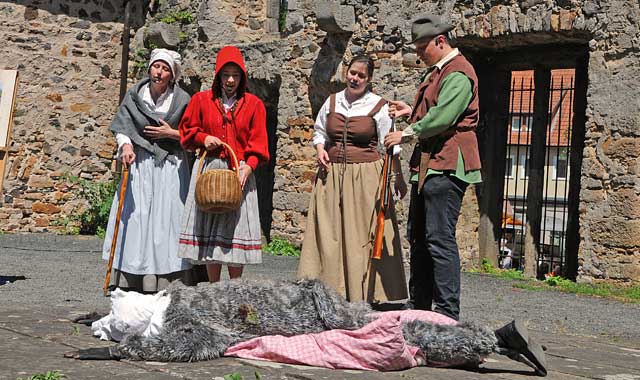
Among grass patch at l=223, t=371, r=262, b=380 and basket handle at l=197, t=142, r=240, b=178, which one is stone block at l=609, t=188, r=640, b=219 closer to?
basket handle at l=197, t=142, r=240, b=178

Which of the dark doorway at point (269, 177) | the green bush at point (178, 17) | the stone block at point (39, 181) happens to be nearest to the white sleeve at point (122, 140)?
the dark doorway at point (269, 177)

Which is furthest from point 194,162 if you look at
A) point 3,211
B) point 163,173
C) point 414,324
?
point 3,211

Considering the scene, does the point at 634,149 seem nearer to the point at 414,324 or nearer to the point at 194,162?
the point at 194,162

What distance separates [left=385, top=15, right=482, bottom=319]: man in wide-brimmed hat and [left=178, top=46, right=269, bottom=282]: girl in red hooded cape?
90 centimetres

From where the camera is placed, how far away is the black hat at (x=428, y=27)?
5285 mm

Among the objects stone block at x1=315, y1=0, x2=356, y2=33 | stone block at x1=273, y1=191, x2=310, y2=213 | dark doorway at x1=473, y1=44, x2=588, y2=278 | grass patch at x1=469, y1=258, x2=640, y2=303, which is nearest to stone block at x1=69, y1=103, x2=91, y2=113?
stone block at x1=273, y1=191, x2=310, y2=213

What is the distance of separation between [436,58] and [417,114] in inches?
12.0

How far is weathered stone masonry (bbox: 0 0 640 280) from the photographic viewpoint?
870cm

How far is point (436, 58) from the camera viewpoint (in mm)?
5336

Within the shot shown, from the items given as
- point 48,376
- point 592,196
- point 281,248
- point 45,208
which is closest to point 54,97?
point 45,208

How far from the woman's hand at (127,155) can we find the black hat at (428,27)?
→ 1692mm

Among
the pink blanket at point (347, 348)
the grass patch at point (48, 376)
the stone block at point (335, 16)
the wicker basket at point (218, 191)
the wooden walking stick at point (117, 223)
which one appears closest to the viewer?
the grass patch at point (48, 376)

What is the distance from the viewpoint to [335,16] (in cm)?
1047

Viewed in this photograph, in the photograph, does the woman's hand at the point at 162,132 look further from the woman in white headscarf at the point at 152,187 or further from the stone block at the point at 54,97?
the stone block at the point at 54,97
